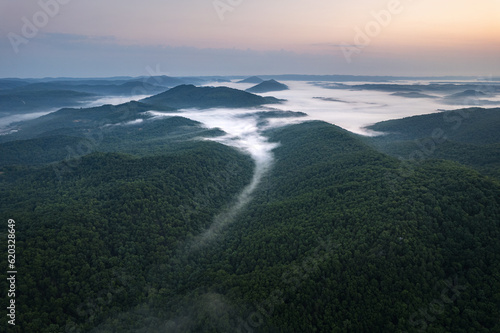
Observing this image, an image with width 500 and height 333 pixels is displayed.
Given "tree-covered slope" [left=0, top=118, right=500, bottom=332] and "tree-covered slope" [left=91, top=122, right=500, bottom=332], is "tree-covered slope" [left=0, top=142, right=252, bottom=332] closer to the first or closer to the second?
"tree-covered slope" [left=0, top=118, right=500, bottom=332]

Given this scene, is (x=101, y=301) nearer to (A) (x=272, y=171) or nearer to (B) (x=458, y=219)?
(B) (x=458, y=219)

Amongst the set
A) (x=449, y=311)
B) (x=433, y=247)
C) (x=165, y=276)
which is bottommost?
(x=165, y=276)

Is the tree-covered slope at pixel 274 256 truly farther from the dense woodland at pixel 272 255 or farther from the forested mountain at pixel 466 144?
the forested mountain at pixel 466 144

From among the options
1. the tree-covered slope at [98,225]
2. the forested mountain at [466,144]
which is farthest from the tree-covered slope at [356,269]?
the forested mountain at [466,144]

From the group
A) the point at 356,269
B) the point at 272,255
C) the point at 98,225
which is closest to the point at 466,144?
the point at 356,269

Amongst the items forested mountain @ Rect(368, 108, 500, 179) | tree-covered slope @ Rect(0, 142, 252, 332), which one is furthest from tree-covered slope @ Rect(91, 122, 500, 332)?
forested mountain @ Rect(368, 108, 500, 179)

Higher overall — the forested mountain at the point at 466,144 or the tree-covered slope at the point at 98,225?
the forested mountain at the point at 466,144

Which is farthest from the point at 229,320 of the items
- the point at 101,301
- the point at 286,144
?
the point at 286,144

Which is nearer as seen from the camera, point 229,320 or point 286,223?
point 229,320
